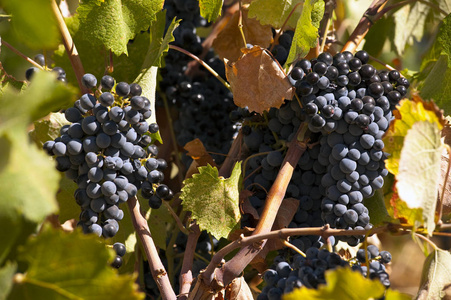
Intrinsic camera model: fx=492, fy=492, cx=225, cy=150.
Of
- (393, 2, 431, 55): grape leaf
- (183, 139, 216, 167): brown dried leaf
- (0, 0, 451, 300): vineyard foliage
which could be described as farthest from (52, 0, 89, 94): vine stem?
(393, 2, 431, 55): grape leaf

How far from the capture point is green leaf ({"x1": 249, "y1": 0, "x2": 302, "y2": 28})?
36.5 inches

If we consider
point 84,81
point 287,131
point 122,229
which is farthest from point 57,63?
point 287,131

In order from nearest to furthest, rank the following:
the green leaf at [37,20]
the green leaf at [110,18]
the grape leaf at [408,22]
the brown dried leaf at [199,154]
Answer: the green leaf at [37,20], the green leaf at [110,18], the brown dried leaf at [199,154], the grape leaf at [408,22]

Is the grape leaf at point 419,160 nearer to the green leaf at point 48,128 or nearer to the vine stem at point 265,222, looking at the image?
the vine stem at point 265,222

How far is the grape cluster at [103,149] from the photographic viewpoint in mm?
754

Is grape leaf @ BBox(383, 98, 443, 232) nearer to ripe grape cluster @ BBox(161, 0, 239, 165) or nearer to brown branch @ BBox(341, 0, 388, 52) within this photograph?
brown branch @ BBox(341, 0, 388, 52)

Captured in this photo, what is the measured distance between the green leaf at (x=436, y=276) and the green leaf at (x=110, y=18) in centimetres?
62

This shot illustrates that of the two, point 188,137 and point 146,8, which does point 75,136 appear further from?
point 188,137

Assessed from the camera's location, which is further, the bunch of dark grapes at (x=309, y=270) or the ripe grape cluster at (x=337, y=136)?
the ripe grape cluster at (x=337, y=136)

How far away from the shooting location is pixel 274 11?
94cm

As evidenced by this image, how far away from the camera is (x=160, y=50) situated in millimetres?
867

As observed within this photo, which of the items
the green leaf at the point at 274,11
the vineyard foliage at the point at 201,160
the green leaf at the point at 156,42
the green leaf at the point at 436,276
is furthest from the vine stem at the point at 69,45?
the green leaf at the point at 436,276

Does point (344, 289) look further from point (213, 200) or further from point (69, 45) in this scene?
point (69, 45)

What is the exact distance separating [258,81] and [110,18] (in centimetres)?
28
